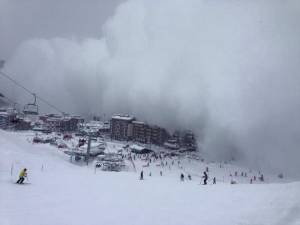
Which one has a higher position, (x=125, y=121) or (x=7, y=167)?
(x=125, y=121)

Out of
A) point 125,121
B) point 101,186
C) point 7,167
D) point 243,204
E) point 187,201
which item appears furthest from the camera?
point 125,121

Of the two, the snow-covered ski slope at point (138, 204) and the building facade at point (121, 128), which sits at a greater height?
the building facade at point (121, 128)

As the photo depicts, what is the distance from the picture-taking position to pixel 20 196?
1101 cm

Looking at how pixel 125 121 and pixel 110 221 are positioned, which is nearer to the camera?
pixel 110 221

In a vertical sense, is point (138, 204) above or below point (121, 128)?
below

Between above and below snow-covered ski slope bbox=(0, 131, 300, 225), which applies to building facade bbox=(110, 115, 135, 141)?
above

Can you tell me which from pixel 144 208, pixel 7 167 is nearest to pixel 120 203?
pixel 144 208

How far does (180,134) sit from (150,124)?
11.5m

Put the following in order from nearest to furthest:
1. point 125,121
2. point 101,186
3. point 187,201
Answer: point 187,201
point 101,186
point 125,121

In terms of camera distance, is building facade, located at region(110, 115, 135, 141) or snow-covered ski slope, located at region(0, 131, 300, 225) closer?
snow-covered ski slope, located at region(0, 131, 300, 225)

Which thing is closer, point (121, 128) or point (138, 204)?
point (138, 204)

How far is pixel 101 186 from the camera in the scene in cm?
1509

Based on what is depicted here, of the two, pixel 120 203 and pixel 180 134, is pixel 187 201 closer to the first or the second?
pixel 120 203

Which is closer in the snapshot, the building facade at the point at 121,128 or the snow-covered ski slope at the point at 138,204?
the snow-covered ski slope at the point at 138,204
